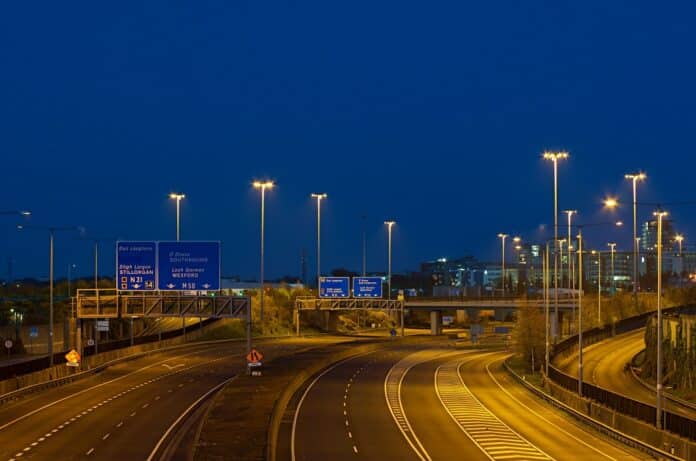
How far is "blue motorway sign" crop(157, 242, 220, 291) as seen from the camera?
5859cm

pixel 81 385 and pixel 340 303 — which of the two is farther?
pixel 340 303

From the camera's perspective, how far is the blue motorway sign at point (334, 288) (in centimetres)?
10169

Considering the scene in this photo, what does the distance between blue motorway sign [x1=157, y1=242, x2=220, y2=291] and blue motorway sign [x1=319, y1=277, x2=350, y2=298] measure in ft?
142

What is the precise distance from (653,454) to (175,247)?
33456mm

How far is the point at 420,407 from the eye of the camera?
163 feet

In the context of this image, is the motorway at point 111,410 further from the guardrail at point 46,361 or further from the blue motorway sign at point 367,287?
the blue motorway sign at point 367,287

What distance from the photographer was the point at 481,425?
42.1 metres

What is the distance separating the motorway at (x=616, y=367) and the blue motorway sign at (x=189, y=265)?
25.2 m

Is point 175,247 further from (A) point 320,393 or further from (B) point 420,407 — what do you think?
(B) point 420,407

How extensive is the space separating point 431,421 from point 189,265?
20444mm

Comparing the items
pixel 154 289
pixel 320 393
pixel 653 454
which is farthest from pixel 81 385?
pixel 653 454

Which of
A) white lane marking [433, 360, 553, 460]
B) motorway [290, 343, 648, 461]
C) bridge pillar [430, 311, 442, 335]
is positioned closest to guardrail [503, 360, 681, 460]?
motorway [290, 343, 648, 461]

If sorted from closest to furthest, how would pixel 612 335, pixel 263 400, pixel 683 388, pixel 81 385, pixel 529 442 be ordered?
1. pixel 529 442
2. pixel 263 400
3. pixel 81 385
4. pixel 683 388
5. pixel 612 335

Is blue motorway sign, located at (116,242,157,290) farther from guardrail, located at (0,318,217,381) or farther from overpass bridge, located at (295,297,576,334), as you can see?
overpass bridge, located at (295,297,576,334)
